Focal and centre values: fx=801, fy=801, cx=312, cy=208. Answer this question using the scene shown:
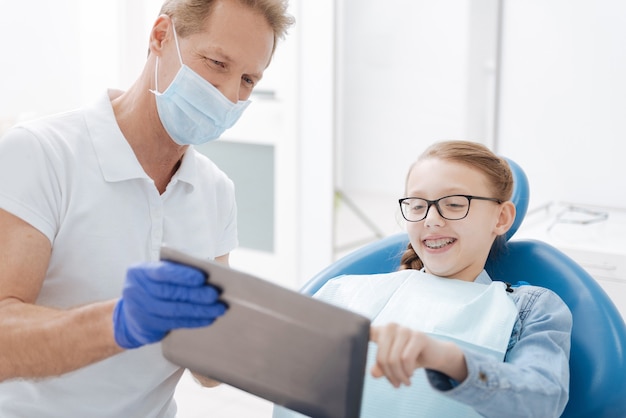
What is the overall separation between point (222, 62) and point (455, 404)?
74 centimetres

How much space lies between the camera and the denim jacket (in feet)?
3.68

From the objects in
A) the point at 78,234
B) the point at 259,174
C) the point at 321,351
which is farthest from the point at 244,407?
the point at 321,351

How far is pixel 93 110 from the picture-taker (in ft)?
4.95

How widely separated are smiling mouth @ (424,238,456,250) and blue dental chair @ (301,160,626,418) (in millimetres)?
157

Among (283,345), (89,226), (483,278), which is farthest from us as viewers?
(483,278)

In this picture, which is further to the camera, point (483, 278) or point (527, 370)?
point (483, 278)

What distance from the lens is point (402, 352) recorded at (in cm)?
105

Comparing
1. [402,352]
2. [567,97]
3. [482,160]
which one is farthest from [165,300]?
[567,97]

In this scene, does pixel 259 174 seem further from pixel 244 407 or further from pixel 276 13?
pixel 276 13

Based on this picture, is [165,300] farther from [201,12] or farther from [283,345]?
[201,12]

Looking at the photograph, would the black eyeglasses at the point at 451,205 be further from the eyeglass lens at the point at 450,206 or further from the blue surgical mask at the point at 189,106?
the blue surgical mask at the point at 189,106

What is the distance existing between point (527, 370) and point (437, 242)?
40 cm

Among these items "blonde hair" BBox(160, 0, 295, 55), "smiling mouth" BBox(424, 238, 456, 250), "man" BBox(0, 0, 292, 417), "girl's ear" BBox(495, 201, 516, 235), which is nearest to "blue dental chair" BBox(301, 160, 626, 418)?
"girl's ear" BBox(495, 201, 516, 235)

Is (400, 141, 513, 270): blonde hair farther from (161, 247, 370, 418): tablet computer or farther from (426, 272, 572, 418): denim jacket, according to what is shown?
(161, 247, 370, 418): tablet computer
